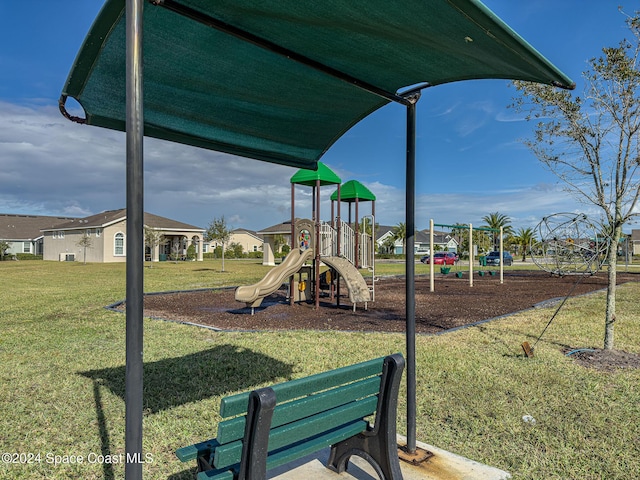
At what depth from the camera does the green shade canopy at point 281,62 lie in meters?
2.46

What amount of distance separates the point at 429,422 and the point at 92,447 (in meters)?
2.90

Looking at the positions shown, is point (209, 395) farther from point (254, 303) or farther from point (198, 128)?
point (254, 303)

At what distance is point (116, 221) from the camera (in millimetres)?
43062

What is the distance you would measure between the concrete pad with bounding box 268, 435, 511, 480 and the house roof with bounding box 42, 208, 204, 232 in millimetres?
43765

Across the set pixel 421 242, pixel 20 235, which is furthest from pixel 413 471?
pixel 421 242

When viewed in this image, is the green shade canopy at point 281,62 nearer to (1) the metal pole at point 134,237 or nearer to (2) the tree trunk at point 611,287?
(1) the metal pole at point 134,237

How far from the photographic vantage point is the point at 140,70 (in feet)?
6.15

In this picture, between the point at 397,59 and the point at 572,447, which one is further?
the point at 572,447

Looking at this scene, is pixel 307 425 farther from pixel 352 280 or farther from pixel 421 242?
pixel 421 242

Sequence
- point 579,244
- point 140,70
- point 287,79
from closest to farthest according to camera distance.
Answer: point 140,70, point 287,79, point 579,244

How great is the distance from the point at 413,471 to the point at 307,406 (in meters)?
1.31

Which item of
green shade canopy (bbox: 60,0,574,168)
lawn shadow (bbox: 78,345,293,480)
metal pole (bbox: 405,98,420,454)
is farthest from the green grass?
green shade canopy (bbox: 60,0,574,168)

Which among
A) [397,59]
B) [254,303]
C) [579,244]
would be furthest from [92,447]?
[254,303]

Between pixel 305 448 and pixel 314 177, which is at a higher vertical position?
pixel 314 177
